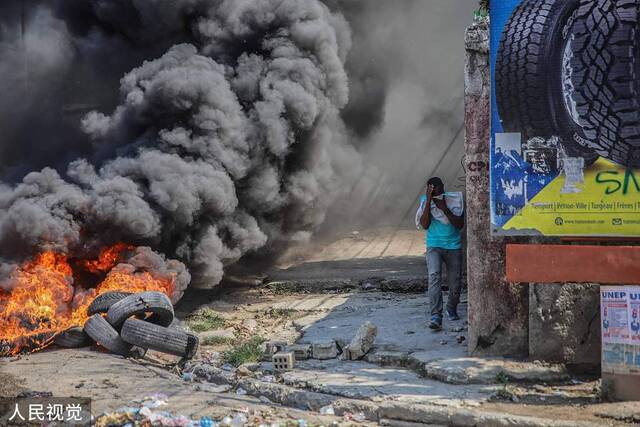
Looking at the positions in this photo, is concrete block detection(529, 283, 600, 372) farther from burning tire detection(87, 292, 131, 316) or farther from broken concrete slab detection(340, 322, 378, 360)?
burning tire detection(87, 292, 131, 316)

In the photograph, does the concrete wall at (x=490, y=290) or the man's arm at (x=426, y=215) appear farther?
the man's arm at (x=426, y=215)

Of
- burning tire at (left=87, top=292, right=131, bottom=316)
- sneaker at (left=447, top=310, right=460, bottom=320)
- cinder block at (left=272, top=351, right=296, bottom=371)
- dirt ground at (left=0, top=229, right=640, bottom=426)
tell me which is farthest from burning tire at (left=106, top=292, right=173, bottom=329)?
sneaker at (left=447, top=310, right=460, bottom=320)

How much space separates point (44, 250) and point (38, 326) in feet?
5.90

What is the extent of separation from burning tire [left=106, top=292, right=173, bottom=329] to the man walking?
324 cm

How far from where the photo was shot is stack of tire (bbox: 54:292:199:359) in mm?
6598

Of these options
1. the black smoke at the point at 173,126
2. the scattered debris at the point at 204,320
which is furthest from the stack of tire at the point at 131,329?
the black smoke at the point at 173,126

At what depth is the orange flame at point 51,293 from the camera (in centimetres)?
716

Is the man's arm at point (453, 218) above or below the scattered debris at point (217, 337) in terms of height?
above

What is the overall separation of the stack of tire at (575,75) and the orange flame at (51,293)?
5.79m

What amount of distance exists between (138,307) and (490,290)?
13.5 feet

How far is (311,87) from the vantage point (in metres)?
15.0

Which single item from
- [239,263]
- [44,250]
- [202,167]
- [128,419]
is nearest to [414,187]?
[239,263]

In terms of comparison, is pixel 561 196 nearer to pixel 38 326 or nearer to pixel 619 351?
pixel 619 351

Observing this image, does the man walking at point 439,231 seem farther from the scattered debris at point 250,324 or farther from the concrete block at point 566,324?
the scattered debris at point 250,324
